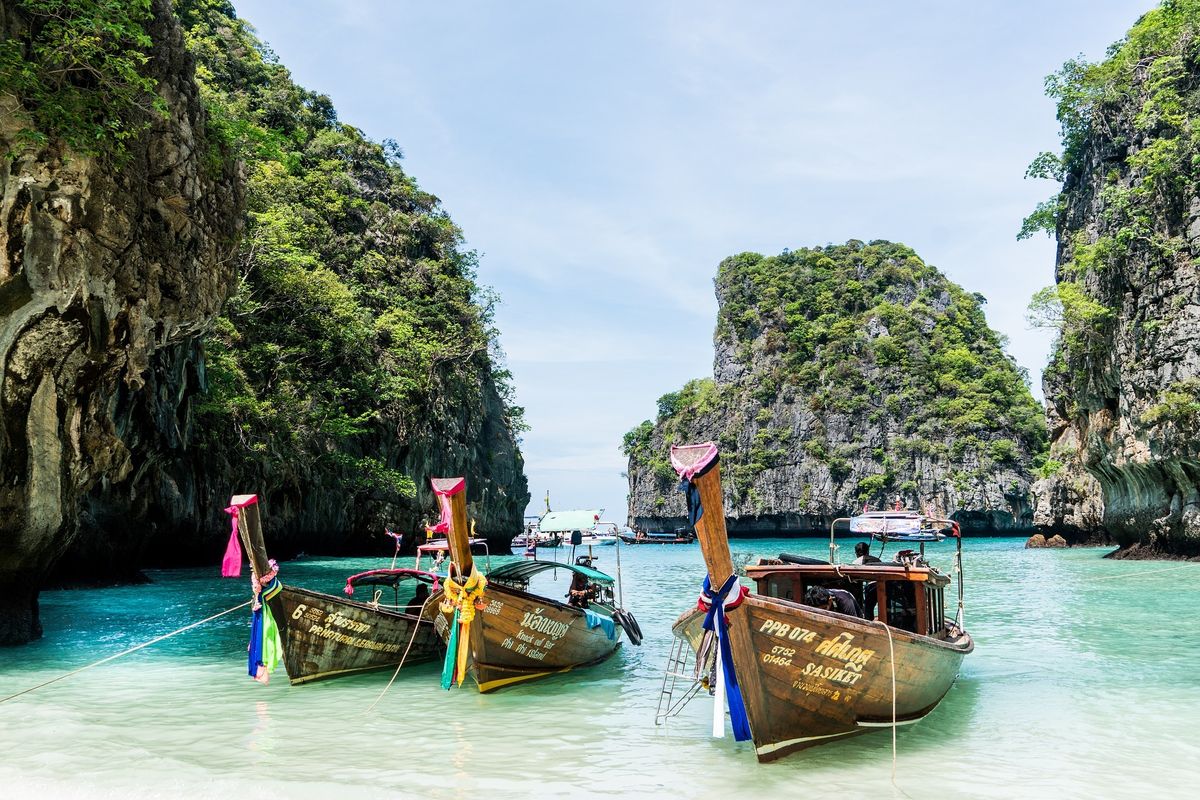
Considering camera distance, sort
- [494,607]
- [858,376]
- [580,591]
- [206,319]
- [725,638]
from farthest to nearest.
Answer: [858,376] → [206,319] → [580,591] → [494,607] → [725,638]

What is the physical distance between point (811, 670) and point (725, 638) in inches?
32.8

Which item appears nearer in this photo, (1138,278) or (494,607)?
(494,607)

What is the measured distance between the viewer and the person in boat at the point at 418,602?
1173 cm

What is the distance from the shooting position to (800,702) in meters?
6.74

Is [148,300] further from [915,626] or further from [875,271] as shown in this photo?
→ [875,271]

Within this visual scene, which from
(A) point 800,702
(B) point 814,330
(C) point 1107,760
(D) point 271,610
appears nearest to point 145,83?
(D) point 271,610

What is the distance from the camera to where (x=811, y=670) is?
669cm

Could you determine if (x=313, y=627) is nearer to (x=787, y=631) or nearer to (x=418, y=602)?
(x=418, y=602)

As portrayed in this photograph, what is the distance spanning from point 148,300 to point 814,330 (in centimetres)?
7362

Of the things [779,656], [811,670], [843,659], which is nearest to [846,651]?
[843,659]

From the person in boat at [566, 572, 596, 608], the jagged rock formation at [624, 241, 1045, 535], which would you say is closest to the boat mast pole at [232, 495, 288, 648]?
the person in boat at [566, 572, 596, 608]

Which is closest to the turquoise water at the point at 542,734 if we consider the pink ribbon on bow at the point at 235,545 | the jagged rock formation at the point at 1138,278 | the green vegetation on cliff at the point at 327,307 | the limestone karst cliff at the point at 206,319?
the pink ribbon on bow at the point at 235,545

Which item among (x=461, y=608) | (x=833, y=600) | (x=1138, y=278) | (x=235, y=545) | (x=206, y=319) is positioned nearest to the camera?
(x=833, y=600)

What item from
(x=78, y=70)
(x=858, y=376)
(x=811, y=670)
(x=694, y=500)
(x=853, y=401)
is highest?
(x=858, y=376)
